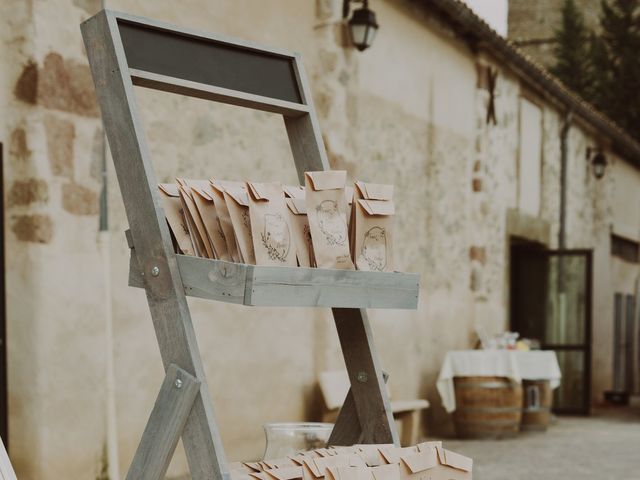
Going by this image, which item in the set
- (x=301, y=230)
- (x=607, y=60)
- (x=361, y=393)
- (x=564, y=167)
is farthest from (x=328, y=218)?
(x=607, y=60)

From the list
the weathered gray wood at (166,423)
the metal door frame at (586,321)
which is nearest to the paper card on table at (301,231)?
the weathered gray wood at (166,423)

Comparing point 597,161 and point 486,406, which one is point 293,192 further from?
point 597,161

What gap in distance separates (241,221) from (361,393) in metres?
0.59

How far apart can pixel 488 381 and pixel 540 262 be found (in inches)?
112

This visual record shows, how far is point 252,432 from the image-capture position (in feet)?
20.0

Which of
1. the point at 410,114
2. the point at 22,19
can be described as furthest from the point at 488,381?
the point at 22,19

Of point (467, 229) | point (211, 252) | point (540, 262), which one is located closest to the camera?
point (211, 252)

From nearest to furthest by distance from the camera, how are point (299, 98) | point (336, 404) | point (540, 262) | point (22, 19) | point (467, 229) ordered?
point (299, 98) < point (22, 19) < point (336, 404) < point (467, 229) < point (540, 262)

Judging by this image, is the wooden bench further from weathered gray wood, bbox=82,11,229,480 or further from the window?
the window

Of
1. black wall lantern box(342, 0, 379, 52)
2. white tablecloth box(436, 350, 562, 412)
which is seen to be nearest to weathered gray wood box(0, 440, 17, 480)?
black wall lantern box(342, 0, 379, 52)

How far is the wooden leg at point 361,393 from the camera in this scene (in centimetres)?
242

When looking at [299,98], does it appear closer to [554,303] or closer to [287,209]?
[287,209]

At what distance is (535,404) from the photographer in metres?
8.81

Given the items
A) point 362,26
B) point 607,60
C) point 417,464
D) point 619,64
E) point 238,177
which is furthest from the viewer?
point 607,60
